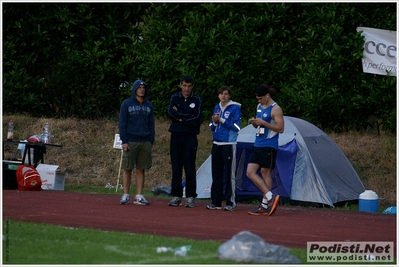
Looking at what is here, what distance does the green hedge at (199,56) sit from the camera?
1952 cm

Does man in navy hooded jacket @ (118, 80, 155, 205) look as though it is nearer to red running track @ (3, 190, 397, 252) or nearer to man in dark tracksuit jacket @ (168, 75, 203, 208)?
man in dark tracksuit jacket @ (168, 75, 203, 208)

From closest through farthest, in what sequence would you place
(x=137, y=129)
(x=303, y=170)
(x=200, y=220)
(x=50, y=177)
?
1. (x=200, y=220)
2. (x=137, y=129)
3. (x=303, y=170)
4. (x=50, y=177)

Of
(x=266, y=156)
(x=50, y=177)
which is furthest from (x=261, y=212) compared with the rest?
(x=50, y=177)

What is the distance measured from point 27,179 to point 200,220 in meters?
5.01

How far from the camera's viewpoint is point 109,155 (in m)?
19.7

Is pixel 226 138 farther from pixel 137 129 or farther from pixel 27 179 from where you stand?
pixel 27 179

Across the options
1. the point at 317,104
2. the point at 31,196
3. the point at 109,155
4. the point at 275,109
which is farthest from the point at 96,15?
the point at 275,109

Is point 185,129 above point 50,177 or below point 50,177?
above

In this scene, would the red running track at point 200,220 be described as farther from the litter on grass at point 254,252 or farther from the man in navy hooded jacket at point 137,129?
the litter on grass at point 254,252

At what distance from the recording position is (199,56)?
20578 millimetres

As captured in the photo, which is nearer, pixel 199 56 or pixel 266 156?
pixel 266 156

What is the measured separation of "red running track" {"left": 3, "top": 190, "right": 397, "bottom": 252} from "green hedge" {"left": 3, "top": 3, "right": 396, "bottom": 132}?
227 inches

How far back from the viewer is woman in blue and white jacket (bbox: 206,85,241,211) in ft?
42.3

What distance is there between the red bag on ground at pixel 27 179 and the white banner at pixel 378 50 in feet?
26.4
